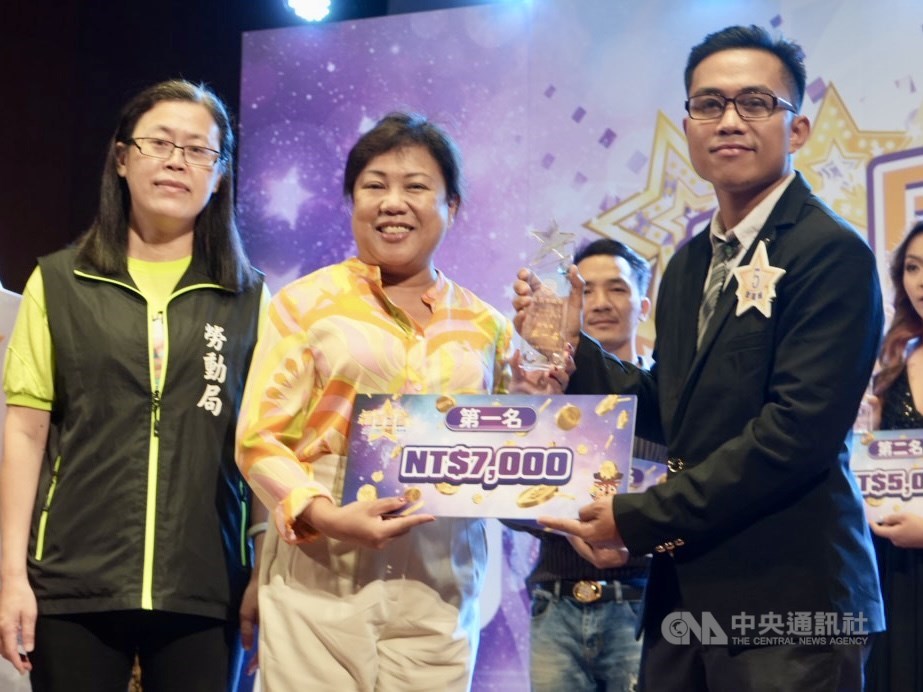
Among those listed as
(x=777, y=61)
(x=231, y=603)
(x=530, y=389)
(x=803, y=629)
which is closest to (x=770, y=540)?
(x=803, y=629)

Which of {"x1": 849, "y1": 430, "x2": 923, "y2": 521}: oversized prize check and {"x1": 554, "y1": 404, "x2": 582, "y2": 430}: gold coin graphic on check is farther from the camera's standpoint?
{"x1": 849, "y1": 430, "x2": 923, "y2": 521}: oversized prize check

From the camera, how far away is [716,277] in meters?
2.26

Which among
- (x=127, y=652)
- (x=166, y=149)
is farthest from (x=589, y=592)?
(x=166, y=149)

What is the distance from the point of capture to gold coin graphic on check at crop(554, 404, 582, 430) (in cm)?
214

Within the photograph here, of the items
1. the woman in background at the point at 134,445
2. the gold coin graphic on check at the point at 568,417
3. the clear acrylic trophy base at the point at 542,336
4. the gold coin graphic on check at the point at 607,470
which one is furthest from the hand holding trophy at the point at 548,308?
the woman in background at the point at 134,445

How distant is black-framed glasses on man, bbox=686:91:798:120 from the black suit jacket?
22 centimetres

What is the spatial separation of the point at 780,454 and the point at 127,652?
1.36 meters

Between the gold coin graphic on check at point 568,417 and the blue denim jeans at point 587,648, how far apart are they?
0.96 meters

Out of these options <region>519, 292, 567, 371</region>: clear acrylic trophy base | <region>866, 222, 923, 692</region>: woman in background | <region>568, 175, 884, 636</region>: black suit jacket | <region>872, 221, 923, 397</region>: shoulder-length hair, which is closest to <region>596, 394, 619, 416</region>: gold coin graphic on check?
<region>568, 175, 884, 636</region>: black suit jacket

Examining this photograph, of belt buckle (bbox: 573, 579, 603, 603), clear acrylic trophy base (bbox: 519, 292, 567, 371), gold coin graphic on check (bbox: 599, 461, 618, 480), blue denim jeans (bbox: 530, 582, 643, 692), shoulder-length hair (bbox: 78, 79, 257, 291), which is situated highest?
shoulder-length hair (bbox: 78, 79, 257, 291)

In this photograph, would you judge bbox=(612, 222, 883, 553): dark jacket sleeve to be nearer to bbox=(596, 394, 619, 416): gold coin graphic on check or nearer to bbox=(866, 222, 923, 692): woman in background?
bbox=(596, 394, 619, 416): gold coin graphic on check

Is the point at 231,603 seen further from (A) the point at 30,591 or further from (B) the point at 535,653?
(B) the point at 535,653

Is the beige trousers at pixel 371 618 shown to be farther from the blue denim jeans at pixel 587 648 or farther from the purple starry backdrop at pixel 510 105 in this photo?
the purple starry backdrop at pixel 510 105

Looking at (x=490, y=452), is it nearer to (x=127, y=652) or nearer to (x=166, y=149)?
(x=127, y=652)
